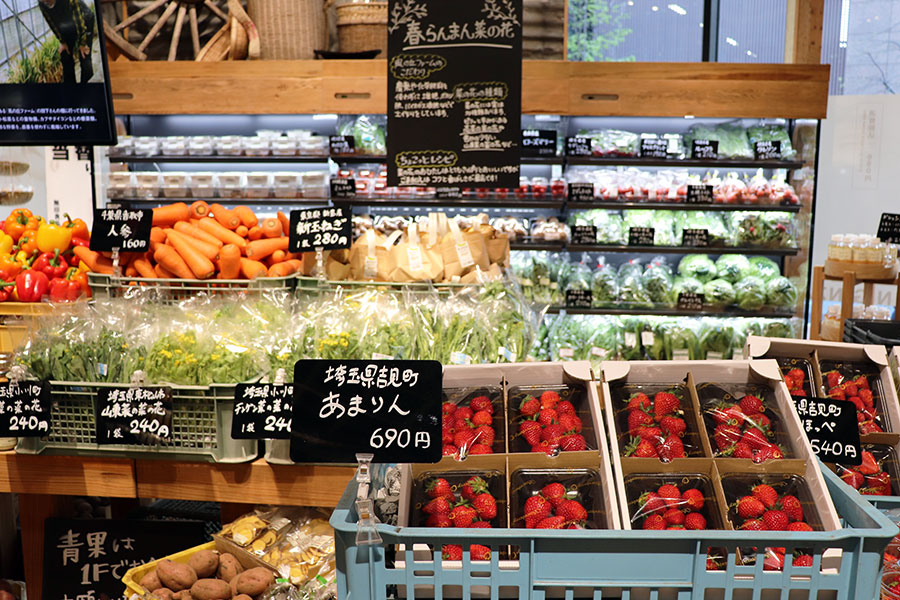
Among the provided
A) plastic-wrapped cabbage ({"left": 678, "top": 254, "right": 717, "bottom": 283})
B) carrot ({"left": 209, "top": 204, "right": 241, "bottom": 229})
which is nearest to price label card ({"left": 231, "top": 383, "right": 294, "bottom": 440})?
carrot ({"left": 209, "top": 204, "right": 241, "bottom": 229})

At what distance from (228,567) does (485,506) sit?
967 mm

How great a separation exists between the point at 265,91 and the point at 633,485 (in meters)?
4.40

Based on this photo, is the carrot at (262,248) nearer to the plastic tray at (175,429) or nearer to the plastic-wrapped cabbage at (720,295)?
the plastic tray at (175,429)

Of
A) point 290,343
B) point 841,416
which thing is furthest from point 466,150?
point 841,416

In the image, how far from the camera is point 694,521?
1253 millimetres

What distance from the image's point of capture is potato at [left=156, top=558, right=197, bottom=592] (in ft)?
6.12

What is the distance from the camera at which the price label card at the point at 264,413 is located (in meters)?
1.85

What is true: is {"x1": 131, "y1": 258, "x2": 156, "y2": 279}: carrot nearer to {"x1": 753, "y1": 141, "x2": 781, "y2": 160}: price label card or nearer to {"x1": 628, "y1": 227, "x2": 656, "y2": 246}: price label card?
{"x1": 628, "y1": 227, "x2": 656, "y2": 246}: price label card

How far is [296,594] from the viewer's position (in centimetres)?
184

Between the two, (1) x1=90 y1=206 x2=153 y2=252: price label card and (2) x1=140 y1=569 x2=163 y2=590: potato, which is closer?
(2) x1=140 y1=569 x2=163 y2=590: potato

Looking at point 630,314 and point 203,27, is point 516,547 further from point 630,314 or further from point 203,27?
point 203,27

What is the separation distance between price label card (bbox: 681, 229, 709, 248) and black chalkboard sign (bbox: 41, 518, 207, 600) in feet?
12.7

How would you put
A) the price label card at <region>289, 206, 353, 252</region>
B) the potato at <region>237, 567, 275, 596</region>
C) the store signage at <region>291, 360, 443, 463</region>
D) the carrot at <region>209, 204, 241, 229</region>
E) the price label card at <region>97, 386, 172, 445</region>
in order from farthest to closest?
1. the carrot at <region>209, 204, 241, 229</region>
2. the price label card at <region>289, 206, 353, 252</region>
3. the price label card at <region>97, 386, 172, 445</region>
4. the potato at <region>237, 567, 275, 596</region>
5. the store signage at <region>291, 360, 443, 463</region>

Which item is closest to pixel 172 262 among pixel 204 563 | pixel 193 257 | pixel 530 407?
pixel 193 257
